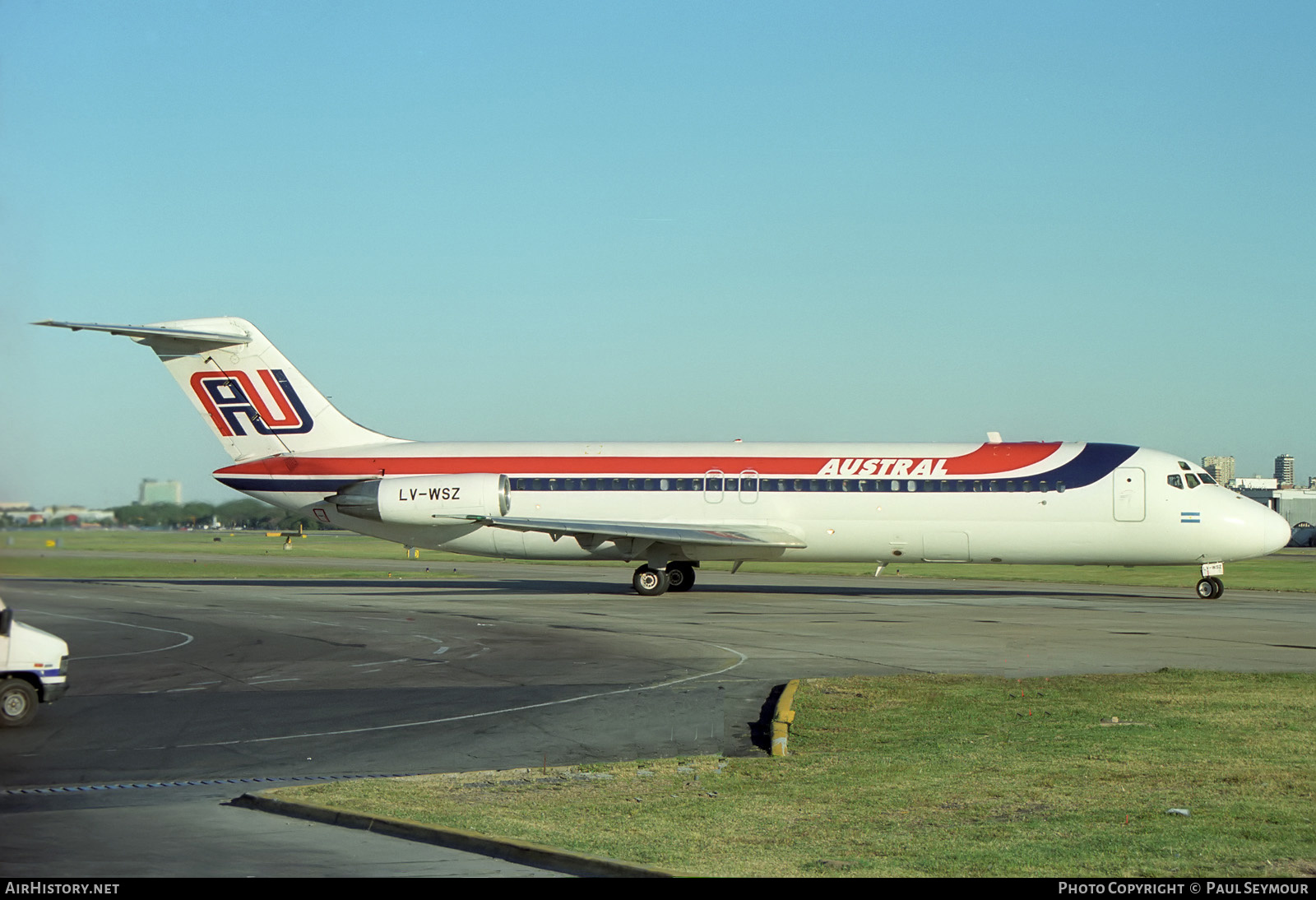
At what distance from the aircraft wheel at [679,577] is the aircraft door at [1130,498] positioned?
1273 centimetres

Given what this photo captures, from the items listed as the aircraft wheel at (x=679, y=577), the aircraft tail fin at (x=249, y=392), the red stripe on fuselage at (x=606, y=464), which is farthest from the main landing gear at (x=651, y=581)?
the aircraft tail fin at (x=249, y=392)

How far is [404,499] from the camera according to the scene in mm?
36469

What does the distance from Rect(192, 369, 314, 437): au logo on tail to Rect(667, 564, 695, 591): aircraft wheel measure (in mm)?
12353

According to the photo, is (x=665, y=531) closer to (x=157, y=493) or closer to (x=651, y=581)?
(x=651, y=581)

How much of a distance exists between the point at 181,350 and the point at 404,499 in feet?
28.1

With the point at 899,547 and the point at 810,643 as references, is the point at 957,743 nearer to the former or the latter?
the point at 810,643

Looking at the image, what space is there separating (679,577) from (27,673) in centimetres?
2614

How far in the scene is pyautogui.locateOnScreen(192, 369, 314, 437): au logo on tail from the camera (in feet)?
125

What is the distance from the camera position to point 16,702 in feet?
43.5

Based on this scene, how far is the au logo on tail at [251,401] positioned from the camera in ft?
125

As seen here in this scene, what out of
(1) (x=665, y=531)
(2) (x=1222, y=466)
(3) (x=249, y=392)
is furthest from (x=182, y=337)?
(2) (x=1222, y=466)
